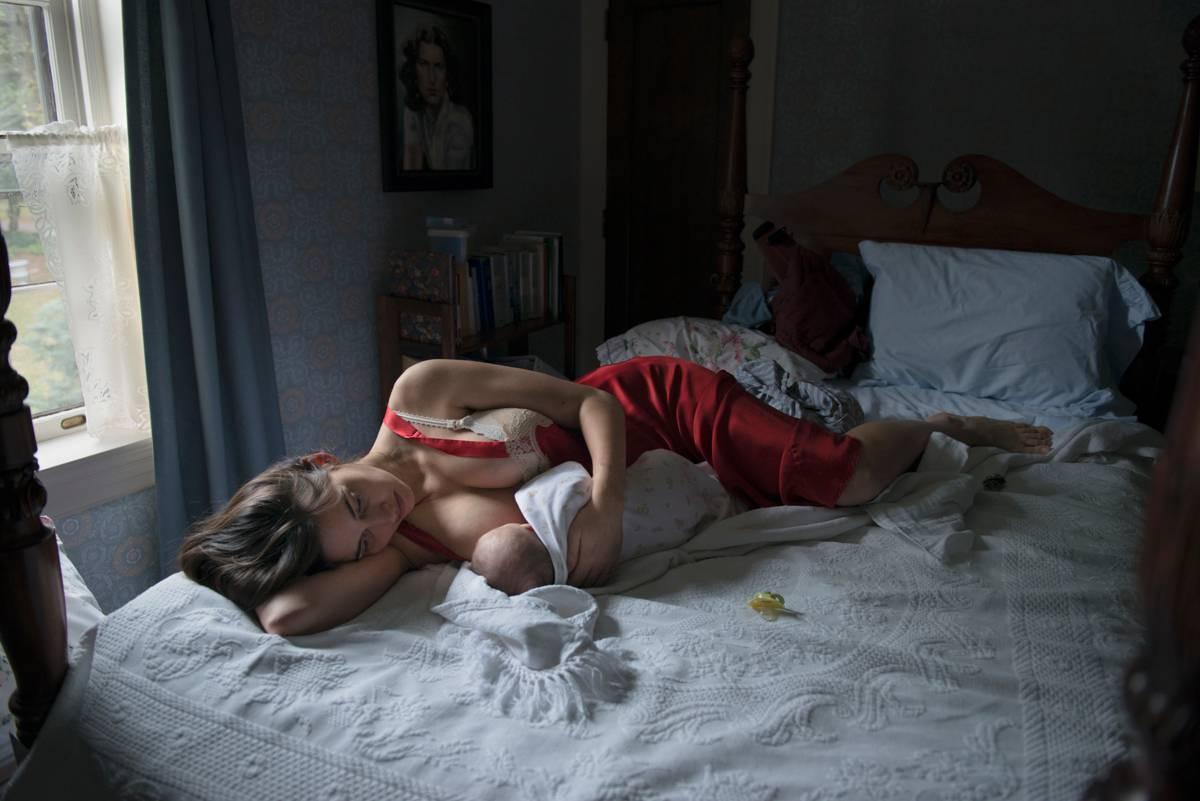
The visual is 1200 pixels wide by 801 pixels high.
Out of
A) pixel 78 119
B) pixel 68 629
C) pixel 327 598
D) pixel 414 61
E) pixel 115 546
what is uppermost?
pixel 414 61

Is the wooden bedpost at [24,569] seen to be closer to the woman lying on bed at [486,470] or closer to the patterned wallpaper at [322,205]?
the woman lying on bed at [486,470]

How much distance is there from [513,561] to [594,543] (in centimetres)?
15

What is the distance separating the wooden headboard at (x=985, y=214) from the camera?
2.32m

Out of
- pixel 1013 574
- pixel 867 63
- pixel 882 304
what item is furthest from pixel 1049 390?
pixel 867 63

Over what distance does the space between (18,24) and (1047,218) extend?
2.68m

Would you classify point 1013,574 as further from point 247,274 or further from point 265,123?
point 265,123

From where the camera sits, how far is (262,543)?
141 centimetres

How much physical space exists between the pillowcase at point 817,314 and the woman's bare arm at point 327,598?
1538 millimetres

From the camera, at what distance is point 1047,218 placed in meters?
2.55

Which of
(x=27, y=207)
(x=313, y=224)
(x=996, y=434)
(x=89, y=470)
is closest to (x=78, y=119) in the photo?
(x=27, y=207)

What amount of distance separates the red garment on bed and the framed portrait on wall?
1.28 meters

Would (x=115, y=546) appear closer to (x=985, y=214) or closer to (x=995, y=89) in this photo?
(x=985, y=214)

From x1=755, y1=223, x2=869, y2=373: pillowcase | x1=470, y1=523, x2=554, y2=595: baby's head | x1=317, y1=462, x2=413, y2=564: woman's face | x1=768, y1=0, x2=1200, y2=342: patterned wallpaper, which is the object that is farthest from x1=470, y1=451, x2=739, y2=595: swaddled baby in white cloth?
x1=768, y1=0, x2=1200, y2=342: patterned wallpaper

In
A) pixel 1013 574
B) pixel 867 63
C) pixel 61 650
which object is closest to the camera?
pixel 61 650
